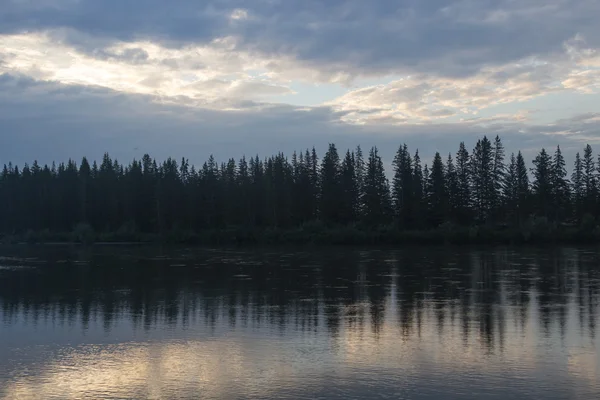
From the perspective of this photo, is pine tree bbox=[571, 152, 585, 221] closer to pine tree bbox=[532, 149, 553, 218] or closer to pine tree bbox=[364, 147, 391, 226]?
pine tree bbox=[532, 149, 553, 218]

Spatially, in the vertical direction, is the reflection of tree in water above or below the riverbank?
below

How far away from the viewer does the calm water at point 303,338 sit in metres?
12.7

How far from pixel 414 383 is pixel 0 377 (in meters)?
8.87

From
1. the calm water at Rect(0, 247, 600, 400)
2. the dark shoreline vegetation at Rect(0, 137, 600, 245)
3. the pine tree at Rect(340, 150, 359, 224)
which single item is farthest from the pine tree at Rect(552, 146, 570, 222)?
the calm water at Rect(0, 247, 600, 400)

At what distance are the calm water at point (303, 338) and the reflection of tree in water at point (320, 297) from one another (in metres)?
0.10

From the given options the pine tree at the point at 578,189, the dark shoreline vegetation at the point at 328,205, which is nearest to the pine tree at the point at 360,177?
the dark shoreline vegetation at the point at 328,205

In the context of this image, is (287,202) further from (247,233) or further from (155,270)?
(155,270)

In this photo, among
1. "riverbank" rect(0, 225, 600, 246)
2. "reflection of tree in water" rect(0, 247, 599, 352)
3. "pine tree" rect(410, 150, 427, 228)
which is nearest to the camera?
"reflection of tree in water" rect(0, 247, 599, 352)

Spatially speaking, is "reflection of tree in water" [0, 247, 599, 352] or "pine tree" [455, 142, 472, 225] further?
"pine tree" [455, 142, 472, 225]

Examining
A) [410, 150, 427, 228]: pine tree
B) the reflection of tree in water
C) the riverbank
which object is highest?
[410, 150, 427, 228]: pine tree

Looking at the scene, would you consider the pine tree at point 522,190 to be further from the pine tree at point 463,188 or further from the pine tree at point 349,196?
the pine tree at point 349,196

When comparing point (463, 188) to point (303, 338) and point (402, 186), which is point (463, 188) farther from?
point (303, 338)

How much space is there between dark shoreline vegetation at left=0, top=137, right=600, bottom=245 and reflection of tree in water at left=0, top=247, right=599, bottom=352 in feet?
138

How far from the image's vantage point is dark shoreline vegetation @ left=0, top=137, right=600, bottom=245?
84688 millimetres
